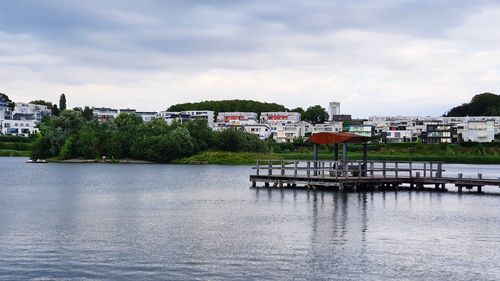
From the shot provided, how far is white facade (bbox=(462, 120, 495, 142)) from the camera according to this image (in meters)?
178

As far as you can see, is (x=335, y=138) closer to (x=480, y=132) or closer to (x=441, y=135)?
(x=480, y=132)

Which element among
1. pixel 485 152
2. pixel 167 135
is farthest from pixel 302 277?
pixel 485 152

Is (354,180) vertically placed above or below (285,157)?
below

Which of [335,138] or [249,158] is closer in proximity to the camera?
[335,138]

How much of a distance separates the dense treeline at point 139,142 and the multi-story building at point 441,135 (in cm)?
6527

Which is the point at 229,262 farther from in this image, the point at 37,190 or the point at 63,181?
the point at 63,181

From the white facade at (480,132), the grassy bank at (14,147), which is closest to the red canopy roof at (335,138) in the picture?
the grassy bank at (14,147)

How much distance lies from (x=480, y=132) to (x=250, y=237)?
522 feet

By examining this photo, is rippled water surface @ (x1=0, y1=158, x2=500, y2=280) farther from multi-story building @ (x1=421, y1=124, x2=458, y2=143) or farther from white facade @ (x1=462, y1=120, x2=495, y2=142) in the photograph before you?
multi-story building @ (x1=421, y1=124, x2=458, y2=143)

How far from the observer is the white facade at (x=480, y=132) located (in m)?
178

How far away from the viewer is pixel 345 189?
57.9 meters

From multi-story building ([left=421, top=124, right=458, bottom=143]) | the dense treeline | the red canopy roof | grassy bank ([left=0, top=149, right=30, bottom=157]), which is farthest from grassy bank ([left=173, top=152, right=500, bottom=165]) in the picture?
the red canopy roof

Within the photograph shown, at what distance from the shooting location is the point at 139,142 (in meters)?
132

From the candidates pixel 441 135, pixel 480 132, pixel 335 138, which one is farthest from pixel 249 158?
pixel 480 132
